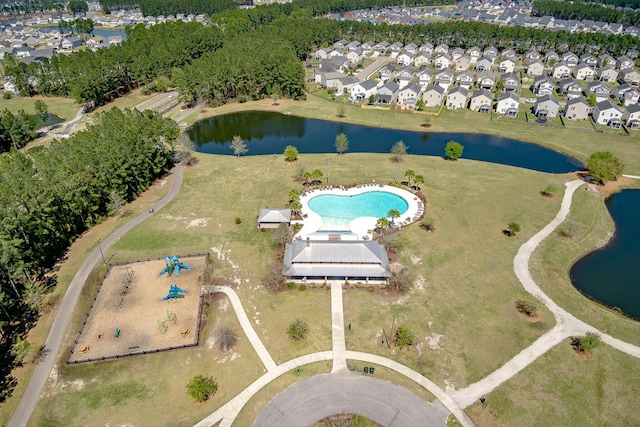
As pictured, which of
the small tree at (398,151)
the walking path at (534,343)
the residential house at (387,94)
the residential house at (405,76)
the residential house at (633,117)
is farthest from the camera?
the residential house at (405,76)

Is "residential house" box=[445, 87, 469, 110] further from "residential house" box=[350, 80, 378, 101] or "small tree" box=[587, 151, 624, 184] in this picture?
"small tree" box=[587, 151, 624, 184]

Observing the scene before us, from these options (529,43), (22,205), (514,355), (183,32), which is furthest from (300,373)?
(529,43)

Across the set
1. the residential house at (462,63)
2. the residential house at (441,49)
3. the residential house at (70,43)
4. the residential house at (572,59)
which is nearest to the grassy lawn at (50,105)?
the residential house at (70,43)

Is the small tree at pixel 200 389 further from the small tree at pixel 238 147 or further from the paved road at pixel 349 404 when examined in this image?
the small tree at pixel 238 147

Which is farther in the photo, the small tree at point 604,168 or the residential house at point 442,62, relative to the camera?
the residential house at point 442,62

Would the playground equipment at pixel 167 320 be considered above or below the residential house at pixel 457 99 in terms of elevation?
below

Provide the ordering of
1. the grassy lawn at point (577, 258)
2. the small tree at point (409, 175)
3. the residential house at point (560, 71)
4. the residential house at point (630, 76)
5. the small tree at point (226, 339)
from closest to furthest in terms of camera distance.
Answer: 1. the small tree at point (226, 339)
2. the grassy lawn at point (577, 258)
3. the small tree at point (409, 175)
4. the residential house at point (630, 76)
5. the residential house at point (560, 71)

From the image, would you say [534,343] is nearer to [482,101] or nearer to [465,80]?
[482,101]

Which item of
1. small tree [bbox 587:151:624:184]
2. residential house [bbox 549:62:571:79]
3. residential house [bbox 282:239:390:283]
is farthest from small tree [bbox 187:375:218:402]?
residential house [bbox 549:62:571:79]

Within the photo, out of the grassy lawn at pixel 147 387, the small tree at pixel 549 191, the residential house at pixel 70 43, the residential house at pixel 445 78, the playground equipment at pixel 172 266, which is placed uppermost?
the residential house at pixel 70 43
